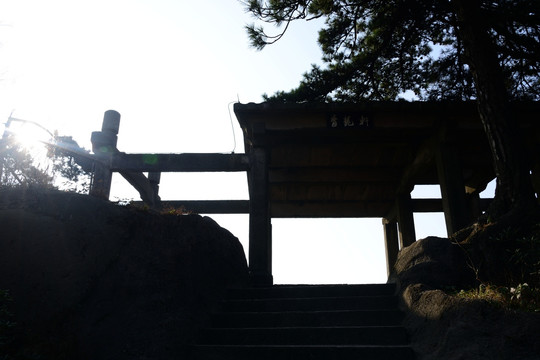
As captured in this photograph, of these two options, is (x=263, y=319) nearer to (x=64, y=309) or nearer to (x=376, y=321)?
(x=376, y=321)

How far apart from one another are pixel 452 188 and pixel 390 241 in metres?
5.64

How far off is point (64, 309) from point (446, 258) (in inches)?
186

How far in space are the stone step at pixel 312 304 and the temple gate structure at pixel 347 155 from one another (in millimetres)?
1430

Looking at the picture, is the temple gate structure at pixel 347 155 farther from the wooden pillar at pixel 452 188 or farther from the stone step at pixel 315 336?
the stone step at pixel 315 336

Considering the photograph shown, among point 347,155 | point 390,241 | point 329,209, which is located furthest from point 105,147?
point 390,241

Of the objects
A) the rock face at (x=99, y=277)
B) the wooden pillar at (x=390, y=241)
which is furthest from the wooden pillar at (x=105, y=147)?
the wooden pillar at (x=390, y=241)

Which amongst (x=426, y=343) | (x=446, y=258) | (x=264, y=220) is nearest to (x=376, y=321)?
(x=426, y=343)

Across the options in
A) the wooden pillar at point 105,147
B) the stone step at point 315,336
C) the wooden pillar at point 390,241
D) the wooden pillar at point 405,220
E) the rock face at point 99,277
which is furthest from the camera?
the wooden pillar at point 390,241

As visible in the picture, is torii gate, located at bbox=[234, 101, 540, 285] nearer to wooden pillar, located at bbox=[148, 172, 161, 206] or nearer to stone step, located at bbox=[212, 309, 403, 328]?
stone step, located at bbox=[212, 309, 403, 328]

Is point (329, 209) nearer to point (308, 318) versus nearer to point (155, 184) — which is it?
point (155, 184)

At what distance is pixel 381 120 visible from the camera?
27.2 ft

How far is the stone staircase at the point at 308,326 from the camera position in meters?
4.25

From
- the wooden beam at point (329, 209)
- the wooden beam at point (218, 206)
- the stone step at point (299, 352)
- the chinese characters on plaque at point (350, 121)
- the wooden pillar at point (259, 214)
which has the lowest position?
the stone step at point (299, 352)

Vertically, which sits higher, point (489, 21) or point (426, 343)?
point (489, 21)
